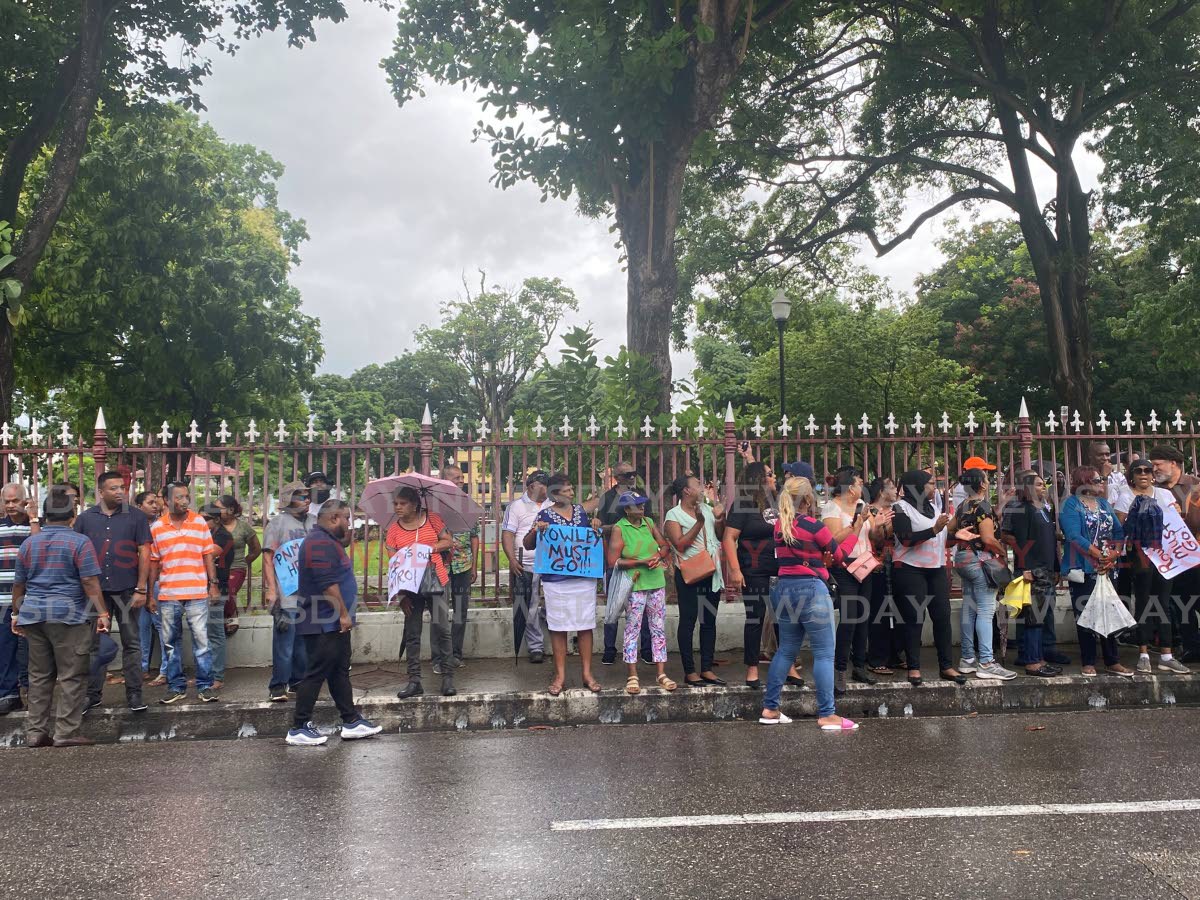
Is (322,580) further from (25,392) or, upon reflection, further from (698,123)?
(25,392)

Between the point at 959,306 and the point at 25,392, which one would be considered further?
the point at 959,306

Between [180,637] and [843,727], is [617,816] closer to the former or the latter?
[843,727]

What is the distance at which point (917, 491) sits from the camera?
24.4 ft

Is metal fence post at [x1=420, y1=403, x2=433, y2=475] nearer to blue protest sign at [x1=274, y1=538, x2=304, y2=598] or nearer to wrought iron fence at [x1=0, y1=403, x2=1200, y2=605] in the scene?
wrought iron fence at [x1=0, y1=403, x2=1200, y2=605]

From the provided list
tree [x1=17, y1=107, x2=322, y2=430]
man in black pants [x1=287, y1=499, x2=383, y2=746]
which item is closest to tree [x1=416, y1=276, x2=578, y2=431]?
tree [x1=17, y1=107, x2=322, y2=430]

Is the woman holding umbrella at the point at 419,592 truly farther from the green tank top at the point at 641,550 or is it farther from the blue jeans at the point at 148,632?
the blue jeans at the point at 148,632

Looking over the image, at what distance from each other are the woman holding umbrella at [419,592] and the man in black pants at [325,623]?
702 mm

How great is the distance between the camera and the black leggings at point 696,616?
7.64 metres

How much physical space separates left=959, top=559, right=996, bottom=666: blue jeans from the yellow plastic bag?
12cm

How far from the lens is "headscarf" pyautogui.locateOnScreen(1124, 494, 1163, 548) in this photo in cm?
791

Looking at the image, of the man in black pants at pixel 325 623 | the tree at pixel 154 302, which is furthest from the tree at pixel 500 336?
the man in black pants at pixel 325 623

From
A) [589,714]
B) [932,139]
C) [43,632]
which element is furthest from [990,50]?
[43,632]

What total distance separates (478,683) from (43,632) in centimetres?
328

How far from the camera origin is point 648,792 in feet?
16.4
